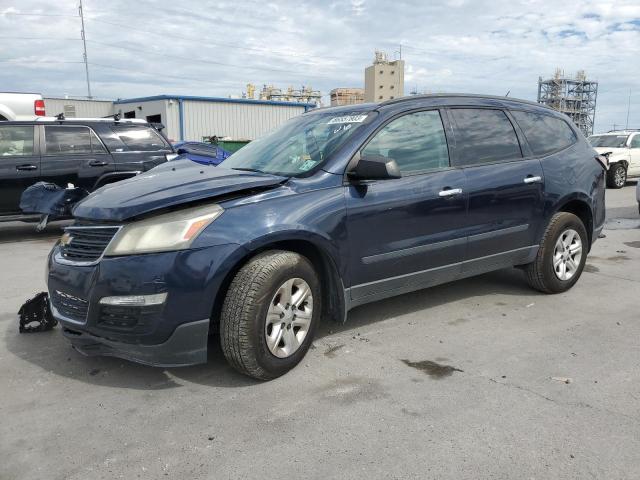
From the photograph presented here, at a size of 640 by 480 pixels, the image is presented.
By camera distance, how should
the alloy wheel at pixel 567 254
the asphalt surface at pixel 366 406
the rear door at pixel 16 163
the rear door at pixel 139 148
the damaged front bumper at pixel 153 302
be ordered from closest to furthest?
the asphalt surface at pixel 366 406 < the damaged front bumper at pixel 153 302 < the alloy wheel at pixel 567 254 < the rear door at pixel 16 163 < the rear door at pixel 139 148

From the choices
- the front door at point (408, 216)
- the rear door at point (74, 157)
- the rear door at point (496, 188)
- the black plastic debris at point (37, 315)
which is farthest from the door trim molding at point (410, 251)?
the rear door at point (74, 157)

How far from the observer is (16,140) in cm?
814

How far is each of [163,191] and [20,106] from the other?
32.0 feet

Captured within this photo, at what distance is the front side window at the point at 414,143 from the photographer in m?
3.89

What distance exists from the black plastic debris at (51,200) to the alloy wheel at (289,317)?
2.57 metres

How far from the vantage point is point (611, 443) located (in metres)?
2.62

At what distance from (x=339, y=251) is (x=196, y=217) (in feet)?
3.23

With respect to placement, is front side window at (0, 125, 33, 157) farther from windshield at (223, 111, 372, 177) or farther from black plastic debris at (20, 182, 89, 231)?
windshield at (223, 111, 372, 177)

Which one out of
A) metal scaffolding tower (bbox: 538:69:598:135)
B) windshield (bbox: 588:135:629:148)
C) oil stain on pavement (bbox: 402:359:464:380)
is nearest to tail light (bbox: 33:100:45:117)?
oil stain on pavement (bbox: 402:359:464:380)

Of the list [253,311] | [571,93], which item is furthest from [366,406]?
[571,93]

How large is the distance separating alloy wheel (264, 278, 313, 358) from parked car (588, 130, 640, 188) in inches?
595

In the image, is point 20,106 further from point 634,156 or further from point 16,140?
point 634,156

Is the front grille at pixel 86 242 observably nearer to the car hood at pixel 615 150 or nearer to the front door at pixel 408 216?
the front door at pixel 408 216

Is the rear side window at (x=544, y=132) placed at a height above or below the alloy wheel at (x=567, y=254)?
above
